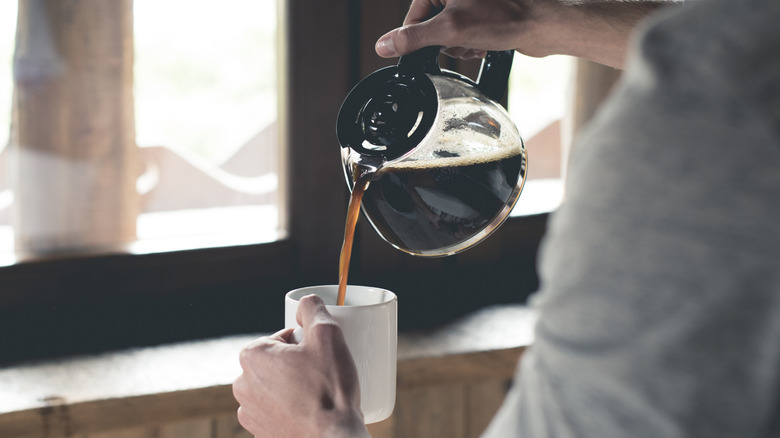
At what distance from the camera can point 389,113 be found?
72 centimetres

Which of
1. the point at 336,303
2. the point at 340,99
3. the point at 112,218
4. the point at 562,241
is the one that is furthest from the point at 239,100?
the point at 562,241

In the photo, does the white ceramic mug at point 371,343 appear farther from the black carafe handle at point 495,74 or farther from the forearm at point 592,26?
the forearm at point 592,26

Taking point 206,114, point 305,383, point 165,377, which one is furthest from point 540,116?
point 305,383

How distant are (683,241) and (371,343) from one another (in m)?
0.43

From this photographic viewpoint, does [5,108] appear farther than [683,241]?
Yes

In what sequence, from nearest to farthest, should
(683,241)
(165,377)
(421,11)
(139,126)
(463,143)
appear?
(683,241) < (463,143) < (421,11) < (165,377) < (139,126)

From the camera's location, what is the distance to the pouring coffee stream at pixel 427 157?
2.37 ft

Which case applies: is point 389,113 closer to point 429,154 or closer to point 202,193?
point 429,154

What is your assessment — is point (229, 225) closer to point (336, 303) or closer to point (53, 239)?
point (53, 239)

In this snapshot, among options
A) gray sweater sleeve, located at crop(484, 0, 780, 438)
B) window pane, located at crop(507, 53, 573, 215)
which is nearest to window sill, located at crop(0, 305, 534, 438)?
window pane, located at crop(507, 53, 573, 215)

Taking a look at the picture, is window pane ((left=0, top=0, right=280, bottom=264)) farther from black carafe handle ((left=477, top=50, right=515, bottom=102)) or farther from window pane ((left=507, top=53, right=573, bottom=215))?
black carafe handle ((left=477, top=50, right=515, bottom=102))

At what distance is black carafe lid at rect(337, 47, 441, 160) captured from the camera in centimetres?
71

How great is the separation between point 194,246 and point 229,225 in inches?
2.9

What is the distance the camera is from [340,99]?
4.68 feet
